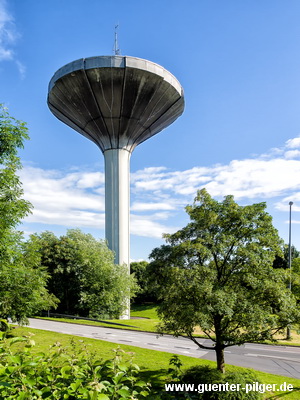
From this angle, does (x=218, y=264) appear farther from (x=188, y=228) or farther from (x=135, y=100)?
(x=135, y=100)

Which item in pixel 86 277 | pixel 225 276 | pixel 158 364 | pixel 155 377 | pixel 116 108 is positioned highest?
pixel 116 108

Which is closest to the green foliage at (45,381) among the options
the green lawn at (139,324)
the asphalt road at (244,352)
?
the green lawn at (139,324)

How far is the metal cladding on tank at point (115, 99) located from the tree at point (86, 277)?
1508 cm

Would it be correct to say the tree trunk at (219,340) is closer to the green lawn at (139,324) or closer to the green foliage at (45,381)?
the green lawn at (139,324)

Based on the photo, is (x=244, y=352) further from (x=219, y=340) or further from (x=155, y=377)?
(x=219, y=340)

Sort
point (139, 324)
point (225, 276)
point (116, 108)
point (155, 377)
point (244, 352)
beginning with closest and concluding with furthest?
point (225, 276), point (155, 377), point (244, 352), point (139, 324), point (116, 108)

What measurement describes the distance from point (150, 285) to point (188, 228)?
9.23 feet

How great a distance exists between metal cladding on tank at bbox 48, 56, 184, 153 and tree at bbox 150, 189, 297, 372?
28.2 m

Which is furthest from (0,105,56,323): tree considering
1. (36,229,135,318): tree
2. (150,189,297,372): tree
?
(36,229,135,318): tree

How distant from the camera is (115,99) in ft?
125

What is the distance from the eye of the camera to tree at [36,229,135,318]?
1494 inches

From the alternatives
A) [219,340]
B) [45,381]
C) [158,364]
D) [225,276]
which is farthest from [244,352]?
[45,381]

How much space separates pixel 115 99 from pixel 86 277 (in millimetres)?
23269

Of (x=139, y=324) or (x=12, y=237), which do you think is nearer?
(x=12, y=237)
